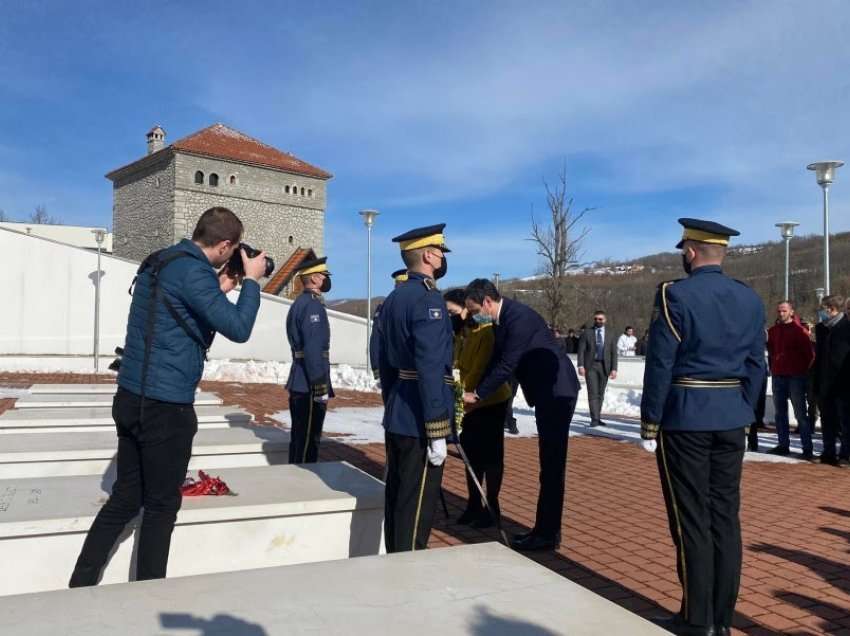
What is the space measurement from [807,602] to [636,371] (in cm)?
1620

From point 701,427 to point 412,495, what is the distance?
4.79 ft

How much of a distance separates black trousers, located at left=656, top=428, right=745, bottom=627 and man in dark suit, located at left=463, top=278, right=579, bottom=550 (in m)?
1.60

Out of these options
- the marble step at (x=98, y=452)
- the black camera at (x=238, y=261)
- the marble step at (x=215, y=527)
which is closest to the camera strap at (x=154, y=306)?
the black camera at (x=238, y=261)

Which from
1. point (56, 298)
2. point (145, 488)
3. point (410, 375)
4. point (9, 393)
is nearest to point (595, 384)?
point (410, 375)

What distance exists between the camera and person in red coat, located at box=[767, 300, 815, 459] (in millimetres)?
9227

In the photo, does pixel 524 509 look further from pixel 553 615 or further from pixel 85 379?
pixel 85 379

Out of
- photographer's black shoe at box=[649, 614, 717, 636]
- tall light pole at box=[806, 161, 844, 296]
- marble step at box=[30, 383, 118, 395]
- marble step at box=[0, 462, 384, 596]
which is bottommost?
photographer's black shoe at box=[649, 614, 717, 636]

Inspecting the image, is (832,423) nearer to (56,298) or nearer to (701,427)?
(701,427)

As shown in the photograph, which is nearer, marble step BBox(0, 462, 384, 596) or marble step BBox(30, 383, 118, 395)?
marble step BBox(0, 462, 384, 596)

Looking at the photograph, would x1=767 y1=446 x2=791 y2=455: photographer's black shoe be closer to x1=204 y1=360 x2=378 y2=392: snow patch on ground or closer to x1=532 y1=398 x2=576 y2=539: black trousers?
x1=532 y1=398 x2=576 y2=539: black trousers

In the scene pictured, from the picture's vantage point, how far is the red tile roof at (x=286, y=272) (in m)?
43.7

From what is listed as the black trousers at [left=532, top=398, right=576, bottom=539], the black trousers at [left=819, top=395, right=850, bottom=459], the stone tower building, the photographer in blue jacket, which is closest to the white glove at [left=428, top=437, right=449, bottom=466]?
the photographer in blue jacket

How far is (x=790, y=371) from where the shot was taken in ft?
30.6

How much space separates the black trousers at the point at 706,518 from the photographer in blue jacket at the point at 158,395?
6.93 feet
